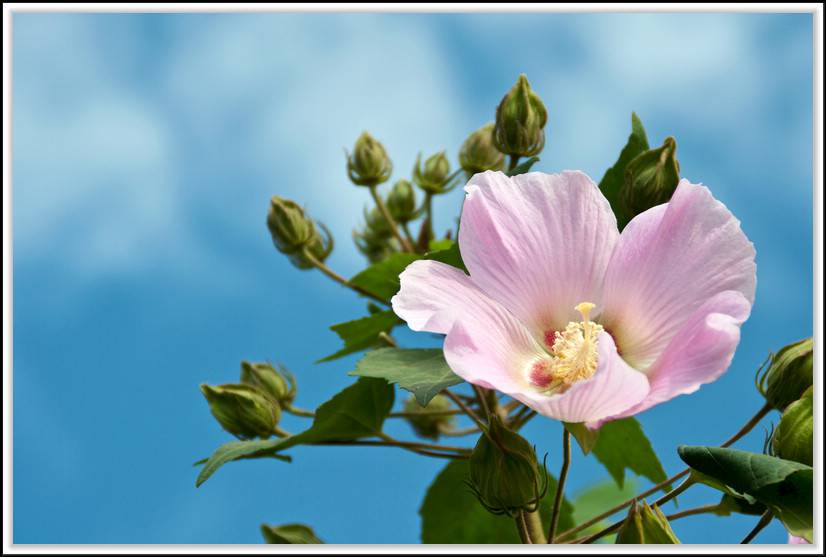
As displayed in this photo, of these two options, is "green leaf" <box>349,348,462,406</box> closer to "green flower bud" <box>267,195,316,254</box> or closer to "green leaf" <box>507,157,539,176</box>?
"green leaf" <box>507,157,539,176</box>

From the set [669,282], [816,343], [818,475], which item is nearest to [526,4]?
[669,282]

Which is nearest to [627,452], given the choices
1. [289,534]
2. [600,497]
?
[289,534]

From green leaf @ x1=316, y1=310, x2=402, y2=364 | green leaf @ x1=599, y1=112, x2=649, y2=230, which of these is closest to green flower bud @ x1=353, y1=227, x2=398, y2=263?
green leaf @ x1=316, y1=310, x2=402, y2=364

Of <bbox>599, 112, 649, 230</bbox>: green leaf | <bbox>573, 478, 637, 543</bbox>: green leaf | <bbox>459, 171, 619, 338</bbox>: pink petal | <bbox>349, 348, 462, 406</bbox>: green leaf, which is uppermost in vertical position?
<bbox>599, 112, 649, 230</bbox>: green leaf

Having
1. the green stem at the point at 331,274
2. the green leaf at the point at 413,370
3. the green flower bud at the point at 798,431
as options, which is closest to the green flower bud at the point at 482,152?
the green stem at the point at 331,274

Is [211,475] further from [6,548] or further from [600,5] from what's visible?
[600,5]

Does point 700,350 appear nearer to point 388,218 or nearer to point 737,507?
point 737,507

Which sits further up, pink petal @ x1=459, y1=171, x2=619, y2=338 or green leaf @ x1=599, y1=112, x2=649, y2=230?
green leaf @ x1=599, y1=112, x2=649, y2=230
